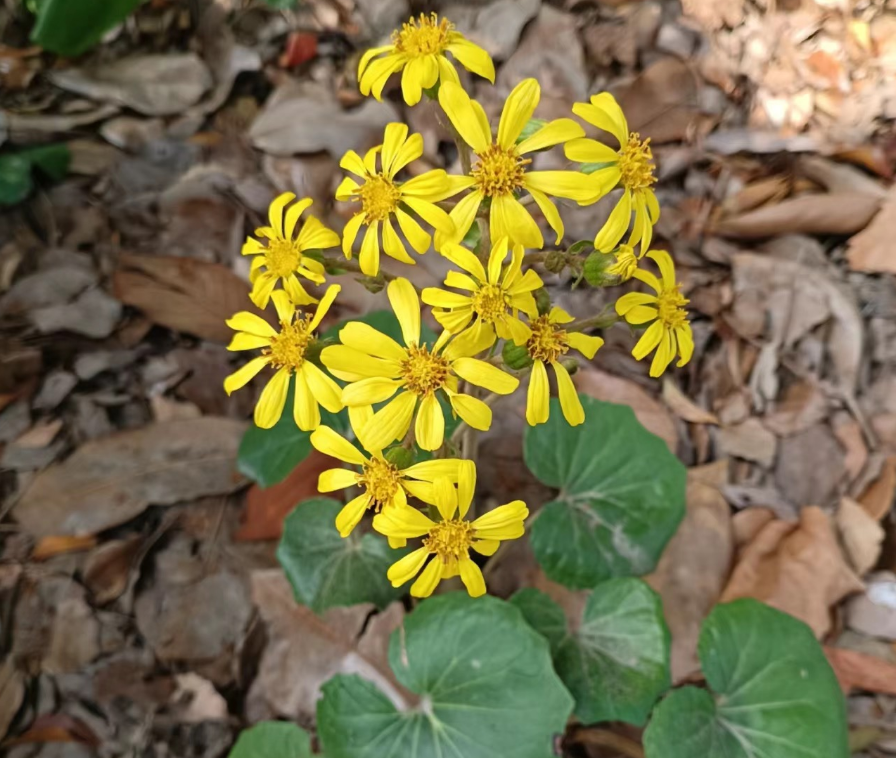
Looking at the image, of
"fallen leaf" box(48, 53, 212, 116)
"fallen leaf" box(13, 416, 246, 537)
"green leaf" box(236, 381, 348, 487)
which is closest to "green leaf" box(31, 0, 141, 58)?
"fallen leaf" box(48, 53, 212, 116)

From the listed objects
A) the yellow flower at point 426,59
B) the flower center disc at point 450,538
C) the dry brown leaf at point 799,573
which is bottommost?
the dry brown leaf at point 799,573

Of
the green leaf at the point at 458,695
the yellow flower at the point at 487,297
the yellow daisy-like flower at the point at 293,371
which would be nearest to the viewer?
the yellow flower at the point at 487,297

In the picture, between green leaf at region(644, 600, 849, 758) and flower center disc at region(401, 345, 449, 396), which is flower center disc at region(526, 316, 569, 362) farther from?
green leaf at region(644, 600, 849, 758)

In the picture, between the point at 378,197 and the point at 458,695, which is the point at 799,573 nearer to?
the point at 458,695

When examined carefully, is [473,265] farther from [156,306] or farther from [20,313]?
[20,313]

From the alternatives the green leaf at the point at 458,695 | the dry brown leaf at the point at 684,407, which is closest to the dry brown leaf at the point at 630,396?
the dry brown leaf at the point at 684,407

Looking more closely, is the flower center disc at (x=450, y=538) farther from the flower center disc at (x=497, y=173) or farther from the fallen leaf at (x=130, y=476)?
the fallen leaf at (x=130, y=476)
